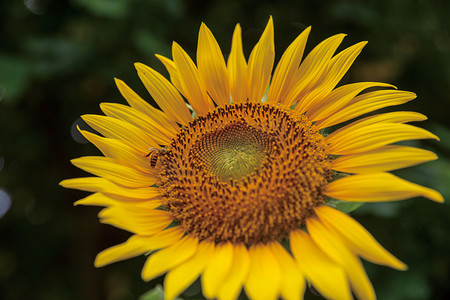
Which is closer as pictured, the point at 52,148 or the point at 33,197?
the point at 52,148

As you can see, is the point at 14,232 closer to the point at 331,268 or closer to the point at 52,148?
the point at 52,148

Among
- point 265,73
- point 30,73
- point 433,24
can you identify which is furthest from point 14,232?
point 433,24

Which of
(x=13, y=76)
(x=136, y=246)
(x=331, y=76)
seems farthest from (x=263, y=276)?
(x=13, y=76)

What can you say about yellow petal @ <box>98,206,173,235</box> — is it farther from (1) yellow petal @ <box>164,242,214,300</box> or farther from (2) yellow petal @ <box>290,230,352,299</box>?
(2) yellow petal @ <box>290,230,352,299</box>

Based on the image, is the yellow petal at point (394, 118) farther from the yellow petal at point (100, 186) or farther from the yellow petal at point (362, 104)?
the yellow petal at point (100, 186)

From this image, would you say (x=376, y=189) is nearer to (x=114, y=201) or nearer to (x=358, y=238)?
(x=358, y=238)

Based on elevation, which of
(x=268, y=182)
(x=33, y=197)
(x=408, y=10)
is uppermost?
(x=33, y=197)
